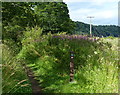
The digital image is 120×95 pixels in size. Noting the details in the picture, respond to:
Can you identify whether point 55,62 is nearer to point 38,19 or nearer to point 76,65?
point 76,65

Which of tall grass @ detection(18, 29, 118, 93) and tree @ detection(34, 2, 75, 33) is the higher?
tree @ detection(34, 2, 75, 33)

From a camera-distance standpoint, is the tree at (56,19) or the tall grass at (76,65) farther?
the tree at (56,19)

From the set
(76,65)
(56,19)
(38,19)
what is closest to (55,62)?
(76,65)

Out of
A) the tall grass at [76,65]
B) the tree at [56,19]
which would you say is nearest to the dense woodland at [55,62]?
the tall grass at [76,65]

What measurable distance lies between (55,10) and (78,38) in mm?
21914

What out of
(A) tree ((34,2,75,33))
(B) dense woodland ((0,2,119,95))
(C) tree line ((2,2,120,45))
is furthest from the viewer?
(A) tree ((34,2,75,33))

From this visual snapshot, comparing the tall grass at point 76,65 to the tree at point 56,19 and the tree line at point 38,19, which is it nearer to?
the tree line at point 38,19

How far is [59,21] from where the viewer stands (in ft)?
99.4

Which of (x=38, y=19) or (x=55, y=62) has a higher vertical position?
(x=38, y=19)

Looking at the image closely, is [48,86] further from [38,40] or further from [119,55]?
[38,40]

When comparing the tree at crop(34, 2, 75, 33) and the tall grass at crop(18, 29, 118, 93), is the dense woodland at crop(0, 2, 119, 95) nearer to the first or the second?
the tall grass at crop(18, 29, 118, 93)

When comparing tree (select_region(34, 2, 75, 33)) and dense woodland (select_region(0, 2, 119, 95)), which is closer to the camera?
dense woodland (select_region(0, 2, 119, 95))

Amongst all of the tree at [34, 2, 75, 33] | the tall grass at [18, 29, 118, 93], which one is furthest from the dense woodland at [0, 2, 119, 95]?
the tree at [34, 2, 75, 33]

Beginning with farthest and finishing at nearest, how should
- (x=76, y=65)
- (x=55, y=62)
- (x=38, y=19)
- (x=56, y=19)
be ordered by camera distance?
1. (x=56, y=19)
2. (x=38, y=19)
3. (x=55, y=62)
4. (x=76, y=65)
